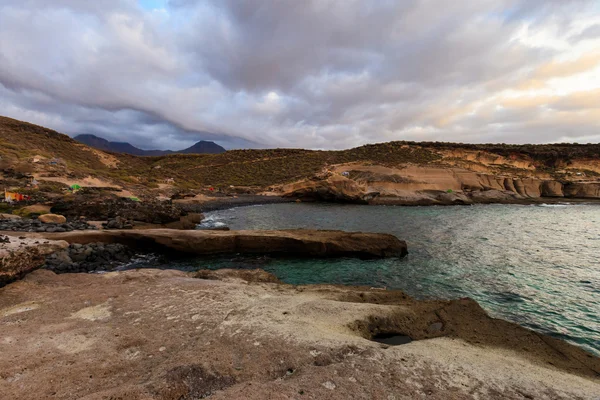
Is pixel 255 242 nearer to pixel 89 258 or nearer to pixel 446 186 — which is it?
pixel 89 258

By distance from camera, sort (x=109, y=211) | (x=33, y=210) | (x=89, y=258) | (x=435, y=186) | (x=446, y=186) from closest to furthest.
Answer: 1. (x=89, y=258)
2. (x=33, y=210)
3. (x=109, y=211)
4. (x=435, y=186)
5. (x=446, y=186)

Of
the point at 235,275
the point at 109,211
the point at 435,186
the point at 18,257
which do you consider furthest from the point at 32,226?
the point at 435,186

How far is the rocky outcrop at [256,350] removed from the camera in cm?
396

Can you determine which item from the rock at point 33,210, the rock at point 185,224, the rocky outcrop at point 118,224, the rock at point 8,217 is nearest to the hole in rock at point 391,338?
the rocky outcrop at point 118,224

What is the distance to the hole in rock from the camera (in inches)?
247

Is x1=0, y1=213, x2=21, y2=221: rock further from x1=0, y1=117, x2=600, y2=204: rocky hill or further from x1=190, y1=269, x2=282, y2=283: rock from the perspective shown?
x1=0, y1=117, x2=600, y2=204: rocky hill

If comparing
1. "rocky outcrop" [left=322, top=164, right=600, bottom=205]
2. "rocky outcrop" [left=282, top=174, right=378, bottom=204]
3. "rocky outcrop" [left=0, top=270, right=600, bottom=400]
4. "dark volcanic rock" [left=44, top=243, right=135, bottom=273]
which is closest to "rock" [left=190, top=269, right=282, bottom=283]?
"rocky outcrop" [left=0, top=270, right=600, bottom=400]

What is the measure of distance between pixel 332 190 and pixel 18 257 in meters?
44.2

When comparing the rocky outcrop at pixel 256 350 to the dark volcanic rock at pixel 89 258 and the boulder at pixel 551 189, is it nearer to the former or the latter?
the dark volcanic rock at pixel 89 258

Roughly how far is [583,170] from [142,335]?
86.3 meters

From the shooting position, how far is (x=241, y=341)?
5258 mm

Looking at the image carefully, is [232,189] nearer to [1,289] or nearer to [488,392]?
[1,289]

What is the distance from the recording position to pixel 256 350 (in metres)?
4.96

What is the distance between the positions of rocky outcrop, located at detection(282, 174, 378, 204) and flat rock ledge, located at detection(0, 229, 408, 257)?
32300 millimetres
